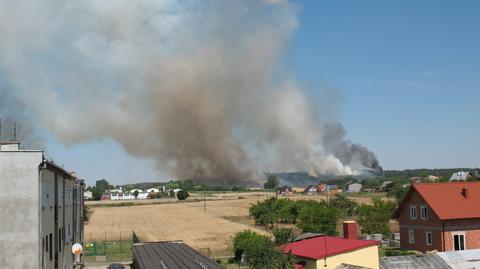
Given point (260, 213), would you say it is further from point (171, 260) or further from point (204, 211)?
point (171, 260)

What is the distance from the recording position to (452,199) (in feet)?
153

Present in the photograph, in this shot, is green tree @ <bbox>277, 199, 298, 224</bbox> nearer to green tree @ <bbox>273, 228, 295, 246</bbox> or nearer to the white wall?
green tree @ <bbox>273, 228, 295, 246</bbox>

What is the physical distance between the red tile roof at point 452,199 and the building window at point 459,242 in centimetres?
153

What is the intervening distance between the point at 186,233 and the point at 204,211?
36683 millimetres

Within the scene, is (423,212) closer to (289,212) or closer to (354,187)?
(289,212)

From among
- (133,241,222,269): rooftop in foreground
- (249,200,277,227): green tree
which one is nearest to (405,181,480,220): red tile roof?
(133,241,222,269): rooftop in foreground

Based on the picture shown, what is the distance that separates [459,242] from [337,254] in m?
17.1

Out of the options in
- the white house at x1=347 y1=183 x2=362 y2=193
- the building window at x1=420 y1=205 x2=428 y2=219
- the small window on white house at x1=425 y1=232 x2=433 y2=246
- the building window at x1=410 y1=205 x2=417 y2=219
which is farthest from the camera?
the white house at x1=347 y1=183 x2=362 y2=193

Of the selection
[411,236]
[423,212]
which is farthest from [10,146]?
[411,236]

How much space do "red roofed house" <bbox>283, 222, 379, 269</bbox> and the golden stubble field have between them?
22129 mm

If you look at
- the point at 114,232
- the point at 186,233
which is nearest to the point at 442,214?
the point at 186,233

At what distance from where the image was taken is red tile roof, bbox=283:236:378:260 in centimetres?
3222

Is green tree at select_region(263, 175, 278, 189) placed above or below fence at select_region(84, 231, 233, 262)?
above

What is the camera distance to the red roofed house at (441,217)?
44312 mm
